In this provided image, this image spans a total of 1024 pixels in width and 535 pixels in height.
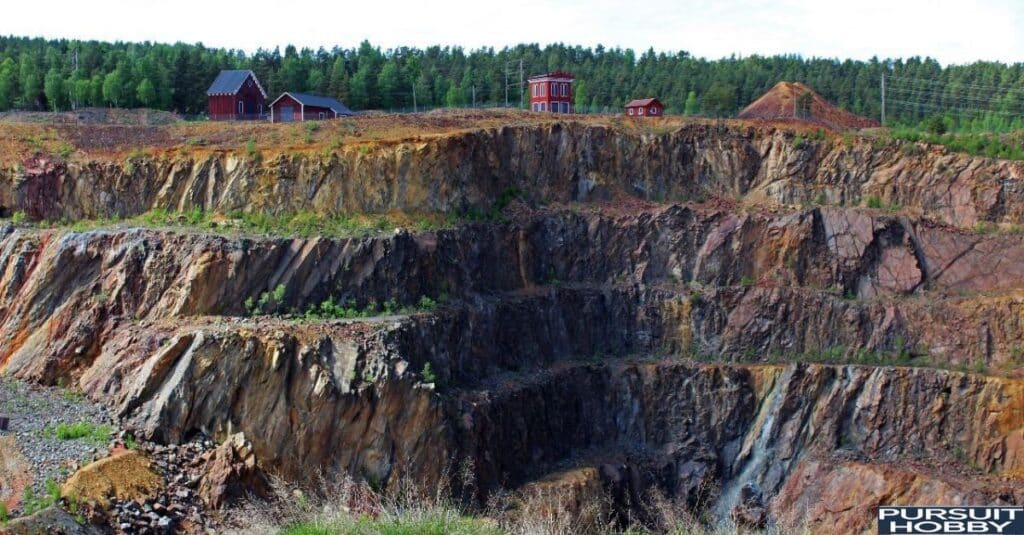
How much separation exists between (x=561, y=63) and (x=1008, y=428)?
58.9 m

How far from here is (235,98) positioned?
2699 inches

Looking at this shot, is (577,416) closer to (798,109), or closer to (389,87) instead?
(798,109)

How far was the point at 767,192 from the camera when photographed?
61594mm

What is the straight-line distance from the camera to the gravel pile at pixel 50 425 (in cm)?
3738

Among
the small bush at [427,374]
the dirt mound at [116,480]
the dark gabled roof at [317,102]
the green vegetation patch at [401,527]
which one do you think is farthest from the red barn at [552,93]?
the green vegetation patch at [401,527]

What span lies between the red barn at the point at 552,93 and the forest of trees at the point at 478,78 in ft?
10.3

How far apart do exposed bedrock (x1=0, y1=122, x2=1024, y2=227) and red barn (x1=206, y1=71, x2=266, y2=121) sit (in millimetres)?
15252

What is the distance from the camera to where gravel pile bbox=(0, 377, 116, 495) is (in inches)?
1471

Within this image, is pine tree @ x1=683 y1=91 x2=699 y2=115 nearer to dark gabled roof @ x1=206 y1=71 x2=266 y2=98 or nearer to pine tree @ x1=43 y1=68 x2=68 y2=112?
dark gabled roof @ x1=206 y1=71 x2=266 y2=98

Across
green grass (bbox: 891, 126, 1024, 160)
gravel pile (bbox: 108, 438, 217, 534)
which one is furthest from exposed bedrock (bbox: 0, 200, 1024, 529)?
green grass (bbox: 891, 126, 1024, 160)

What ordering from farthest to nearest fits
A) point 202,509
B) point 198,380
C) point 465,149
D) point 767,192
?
1. point 767,192
2. point 465,149
3. point 198,380
4. point 202,509

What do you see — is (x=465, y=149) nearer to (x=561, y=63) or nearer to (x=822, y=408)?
(x=822, y=408)

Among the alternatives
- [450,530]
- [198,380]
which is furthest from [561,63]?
[450,530]

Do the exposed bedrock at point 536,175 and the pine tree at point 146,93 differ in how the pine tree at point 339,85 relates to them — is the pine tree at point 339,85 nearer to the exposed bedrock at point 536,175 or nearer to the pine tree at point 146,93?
the pine tree at point 146,93
